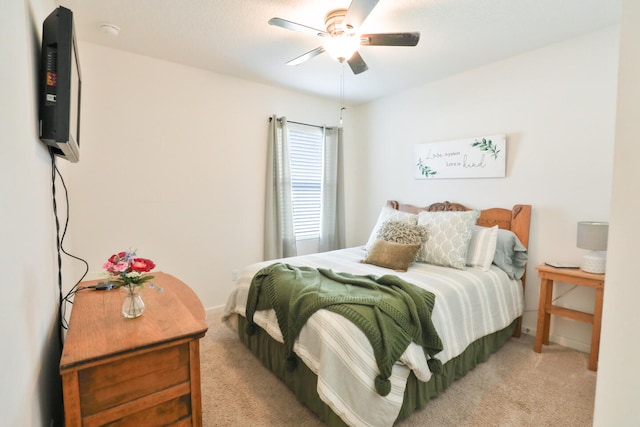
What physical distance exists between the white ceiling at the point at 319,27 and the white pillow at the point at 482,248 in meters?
1.59

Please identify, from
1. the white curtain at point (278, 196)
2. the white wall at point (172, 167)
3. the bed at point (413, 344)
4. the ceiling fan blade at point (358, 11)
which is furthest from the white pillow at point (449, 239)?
the white wall at point (172, 167)

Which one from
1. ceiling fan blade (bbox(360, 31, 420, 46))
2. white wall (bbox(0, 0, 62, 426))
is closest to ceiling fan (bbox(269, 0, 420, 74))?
ceiling fan blade (bbox(360, 31, 420, 46))

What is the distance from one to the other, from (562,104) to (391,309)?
2.33 m

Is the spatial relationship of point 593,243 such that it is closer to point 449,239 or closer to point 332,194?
point 449,239

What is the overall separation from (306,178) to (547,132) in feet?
8.22

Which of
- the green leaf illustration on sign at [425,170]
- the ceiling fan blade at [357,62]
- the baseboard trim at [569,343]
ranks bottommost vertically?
the baseboard trim at [569,343]

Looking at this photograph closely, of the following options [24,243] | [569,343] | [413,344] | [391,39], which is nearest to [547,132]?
[391,39]

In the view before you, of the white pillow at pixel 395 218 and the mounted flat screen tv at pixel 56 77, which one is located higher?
the mounted flat screen tv at pixel 56 77

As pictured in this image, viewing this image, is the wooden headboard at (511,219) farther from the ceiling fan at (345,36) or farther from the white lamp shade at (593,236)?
the ceiling fan at (345,36)

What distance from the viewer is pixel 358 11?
1673mm

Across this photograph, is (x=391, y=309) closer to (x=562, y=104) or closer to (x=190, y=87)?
(x=562, y=104)

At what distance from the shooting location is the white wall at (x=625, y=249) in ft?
1.75

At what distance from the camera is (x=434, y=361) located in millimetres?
1698

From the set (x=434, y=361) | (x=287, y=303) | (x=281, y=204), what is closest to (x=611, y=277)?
(x=434, y=361)
